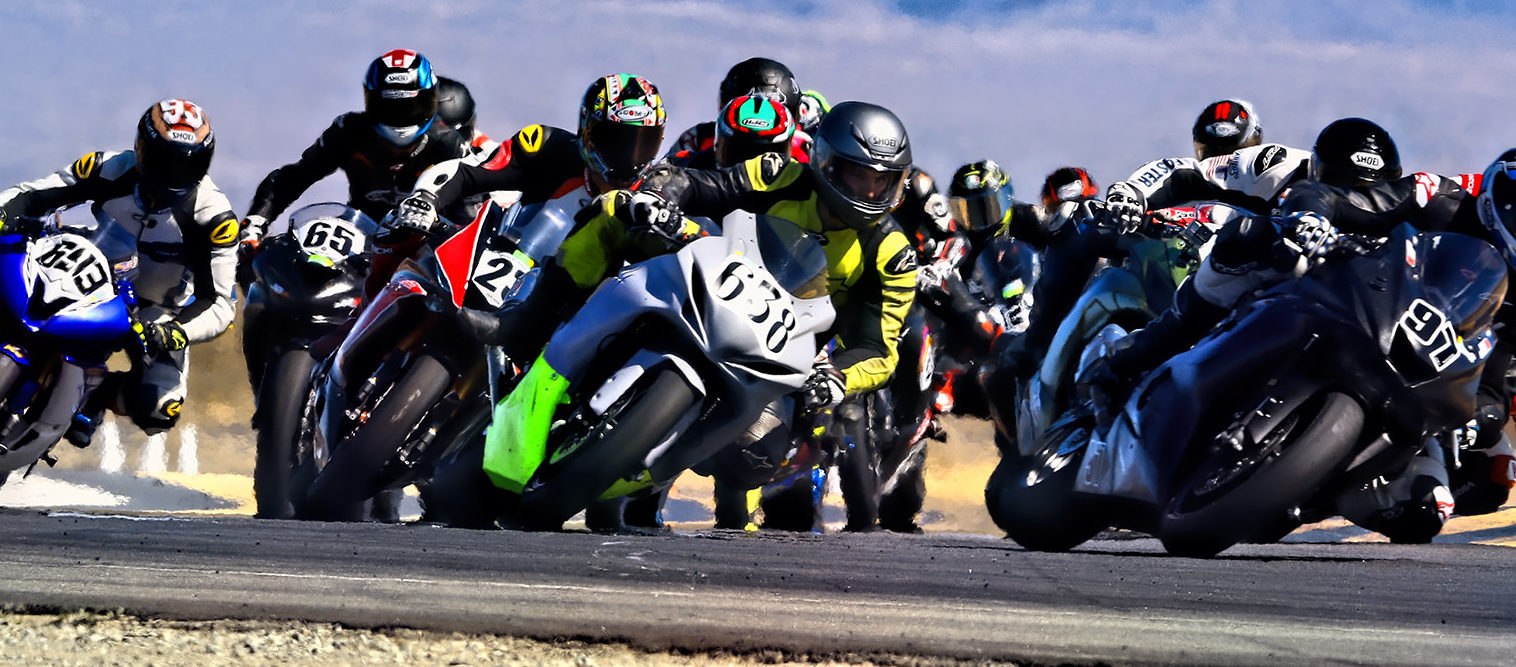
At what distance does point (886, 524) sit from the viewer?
1091 centimetres

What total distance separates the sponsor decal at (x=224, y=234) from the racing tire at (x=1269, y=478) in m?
5.52

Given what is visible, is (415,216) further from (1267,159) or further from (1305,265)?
(1267,159)

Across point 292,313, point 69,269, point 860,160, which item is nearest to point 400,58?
point 292,313

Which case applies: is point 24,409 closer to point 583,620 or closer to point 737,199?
point 737,199

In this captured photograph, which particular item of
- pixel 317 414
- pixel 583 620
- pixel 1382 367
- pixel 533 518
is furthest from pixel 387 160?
pixel 583 620

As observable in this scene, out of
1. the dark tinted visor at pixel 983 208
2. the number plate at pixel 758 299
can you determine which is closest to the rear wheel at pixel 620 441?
the number plate at pixel 758 299

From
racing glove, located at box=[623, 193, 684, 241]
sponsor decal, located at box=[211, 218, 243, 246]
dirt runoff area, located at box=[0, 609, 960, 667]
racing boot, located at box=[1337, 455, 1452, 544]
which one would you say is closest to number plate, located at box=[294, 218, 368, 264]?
sponsor decal, located at box=[211, 218, 243, 246]

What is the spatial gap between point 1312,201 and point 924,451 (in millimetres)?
4246

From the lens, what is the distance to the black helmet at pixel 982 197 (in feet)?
37.8

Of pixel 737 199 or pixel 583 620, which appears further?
pixel 737 199

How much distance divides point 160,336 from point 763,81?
352cm

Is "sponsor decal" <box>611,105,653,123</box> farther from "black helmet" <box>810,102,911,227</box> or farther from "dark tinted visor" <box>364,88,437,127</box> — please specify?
"dark tinted visor" <box>364,88,437,127</box>

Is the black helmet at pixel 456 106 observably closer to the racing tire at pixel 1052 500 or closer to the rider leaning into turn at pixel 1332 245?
the racing tire at pixel 1052 500

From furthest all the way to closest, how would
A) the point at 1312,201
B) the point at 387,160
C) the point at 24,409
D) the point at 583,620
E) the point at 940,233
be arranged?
the point at 387,160
the point at 940,233
the point at 24,409
the point at 1312,201
the point at 583,620
